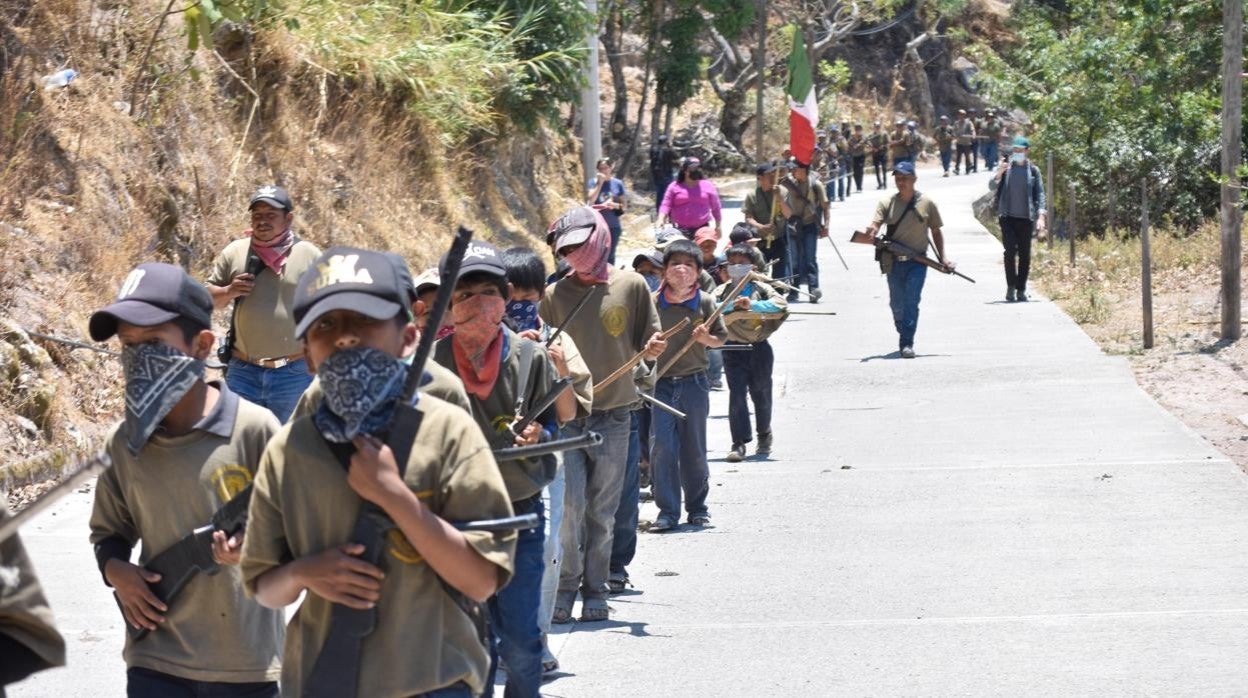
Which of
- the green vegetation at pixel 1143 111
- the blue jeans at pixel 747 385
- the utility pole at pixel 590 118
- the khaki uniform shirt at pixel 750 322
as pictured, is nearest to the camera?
the khaki uniform shirt at pixel 750 322

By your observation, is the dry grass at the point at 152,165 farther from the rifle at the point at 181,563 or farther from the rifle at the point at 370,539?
the rifle at the point at 370,539

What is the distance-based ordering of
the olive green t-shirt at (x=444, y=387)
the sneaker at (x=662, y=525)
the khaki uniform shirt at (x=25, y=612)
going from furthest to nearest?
the sneaker at (x=662, y=525) < the olive green t-shirt at (x=444, y=387) < the khaki uniform shirt at (x=25, y=612)

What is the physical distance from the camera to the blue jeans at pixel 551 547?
594 centimetres

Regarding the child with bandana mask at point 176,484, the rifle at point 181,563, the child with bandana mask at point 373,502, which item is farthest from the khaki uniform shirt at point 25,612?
the child with bandana mask at point 176,484

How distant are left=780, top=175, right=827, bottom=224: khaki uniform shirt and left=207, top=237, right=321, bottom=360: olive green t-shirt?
12.0 m

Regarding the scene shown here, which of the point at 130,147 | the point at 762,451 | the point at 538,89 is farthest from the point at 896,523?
the point at 538,89

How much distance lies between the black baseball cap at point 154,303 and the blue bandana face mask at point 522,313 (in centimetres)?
224

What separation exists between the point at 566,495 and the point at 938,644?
1.67m

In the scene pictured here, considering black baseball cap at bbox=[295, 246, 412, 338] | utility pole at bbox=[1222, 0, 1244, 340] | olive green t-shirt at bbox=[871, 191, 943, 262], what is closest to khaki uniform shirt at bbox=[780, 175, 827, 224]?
olive green t-shirt at bbox=[871, 191, 943, 262]

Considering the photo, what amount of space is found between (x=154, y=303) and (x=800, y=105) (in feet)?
62.7

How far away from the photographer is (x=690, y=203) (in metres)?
18.7

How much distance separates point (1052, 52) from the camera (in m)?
30.7

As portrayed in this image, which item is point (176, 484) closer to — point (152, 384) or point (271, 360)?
point (152, 384)

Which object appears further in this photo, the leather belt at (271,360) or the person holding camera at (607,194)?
the person holding camera at (607,194)
